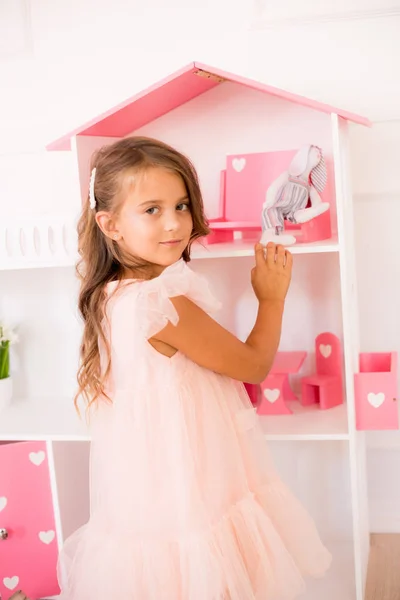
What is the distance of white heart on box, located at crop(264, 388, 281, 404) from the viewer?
6.51 feet

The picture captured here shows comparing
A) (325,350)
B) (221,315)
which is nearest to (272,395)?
(325,350)

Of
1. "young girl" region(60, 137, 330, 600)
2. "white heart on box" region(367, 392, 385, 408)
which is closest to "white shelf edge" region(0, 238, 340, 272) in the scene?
"young girl" region(60, 137, 330, 600)

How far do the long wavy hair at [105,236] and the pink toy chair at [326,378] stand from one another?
520 millimetres

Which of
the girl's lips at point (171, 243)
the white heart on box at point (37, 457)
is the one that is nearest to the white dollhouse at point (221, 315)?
the white heart on box at point (37, 457)

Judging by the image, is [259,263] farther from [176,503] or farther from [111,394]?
[176,503]

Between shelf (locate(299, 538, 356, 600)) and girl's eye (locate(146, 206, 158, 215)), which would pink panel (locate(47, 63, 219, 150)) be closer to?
girl's eye (locate(146, 206, 158, 215))

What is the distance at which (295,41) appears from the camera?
6.64ft

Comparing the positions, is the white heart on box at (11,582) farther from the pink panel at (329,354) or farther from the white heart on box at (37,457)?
the pink panel at (329,354)

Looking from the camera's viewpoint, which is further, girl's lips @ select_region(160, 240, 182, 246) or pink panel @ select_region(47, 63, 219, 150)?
pink panel @ select_region(47, 63, 219, 150)

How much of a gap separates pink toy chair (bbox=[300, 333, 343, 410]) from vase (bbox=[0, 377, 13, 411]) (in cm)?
82

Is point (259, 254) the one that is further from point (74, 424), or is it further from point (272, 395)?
point (74, 424)

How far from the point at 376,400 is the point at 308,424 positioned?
0.60 ft

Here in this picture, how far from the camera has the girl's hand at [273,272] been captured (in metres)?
1.77

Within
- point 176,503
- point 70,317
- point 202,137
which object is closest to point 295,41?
point 202,137
